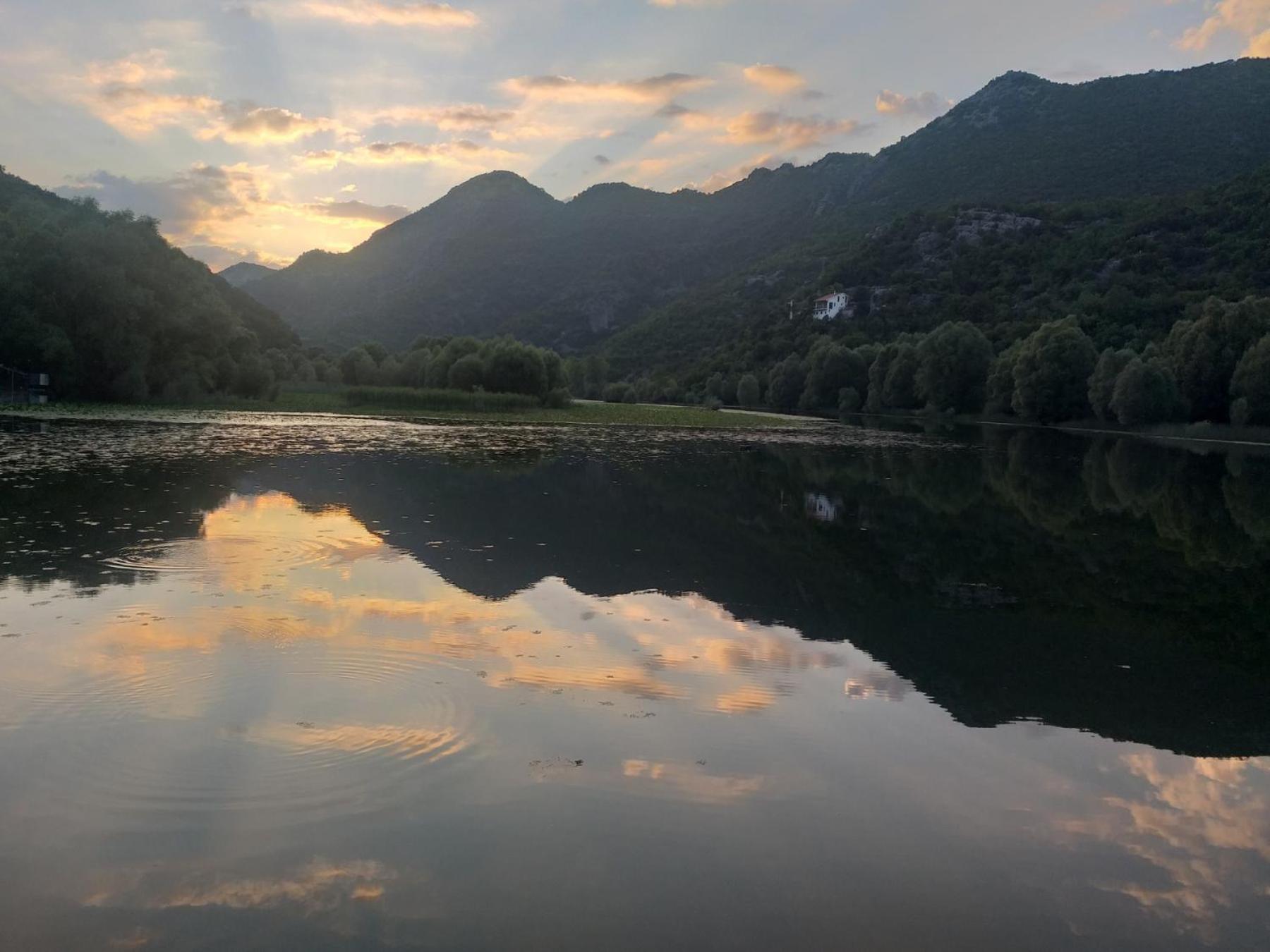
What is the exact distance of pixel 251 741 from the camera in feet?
21.5

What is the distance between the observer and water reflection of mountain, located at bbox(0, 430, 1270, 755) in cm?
947

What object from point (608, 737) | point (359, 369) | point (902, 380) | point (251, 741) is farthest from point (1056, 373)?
point (251, 741)

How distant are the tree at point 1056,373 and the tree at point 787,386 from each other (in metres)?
37.3

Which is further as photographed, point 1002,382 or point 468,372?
point 1002,382

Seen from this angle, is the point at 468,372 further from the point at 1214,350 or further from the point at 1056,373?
the point at 1214,350

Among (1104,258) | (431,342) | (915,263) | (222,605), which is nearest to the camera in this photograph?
(222,605)

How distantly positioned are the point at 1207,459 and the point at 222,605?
48.3 meters

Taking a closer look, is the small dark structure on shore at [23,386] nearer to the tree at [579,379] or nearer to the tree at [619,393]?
the tree at [619,393]

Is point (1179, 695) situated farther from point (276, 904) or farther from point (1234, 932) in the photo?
point (276, 904)

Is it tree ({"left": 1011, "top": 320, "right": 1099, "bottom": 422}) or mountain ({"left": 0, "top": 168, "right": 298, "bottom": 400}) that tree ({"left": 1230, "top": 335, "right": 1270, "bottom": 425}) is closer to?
tree ({"left": 1011, "top": 320, "right": 1099, "bottom": 422})

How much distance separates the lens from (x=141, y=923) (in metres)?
4.43

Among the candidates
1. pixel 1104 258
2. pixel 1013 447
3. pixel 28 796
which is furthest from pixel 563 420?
pixel 1104 258

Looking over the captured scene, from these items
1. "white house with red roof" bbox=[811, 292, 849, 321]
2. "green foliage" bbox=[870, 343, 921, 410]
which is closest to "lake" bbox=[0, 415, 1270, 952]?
"green foliage" bbox=[870, 343, 921, 410]

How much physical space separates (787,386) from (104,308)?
262 ft
